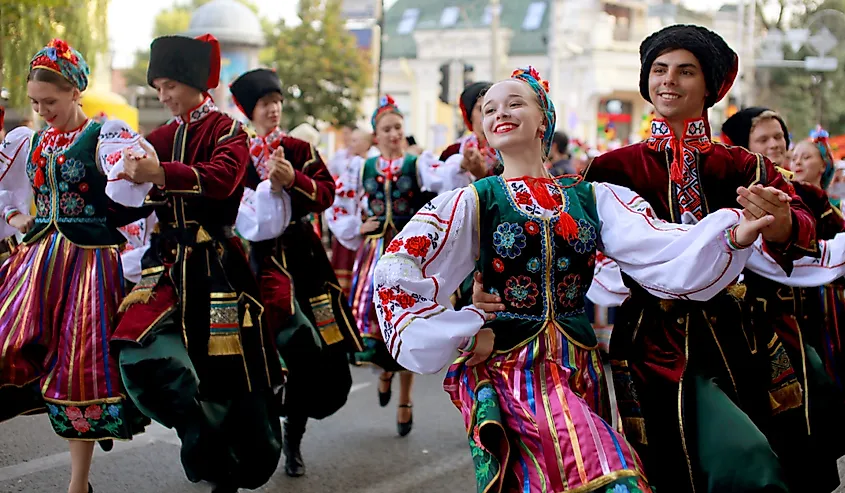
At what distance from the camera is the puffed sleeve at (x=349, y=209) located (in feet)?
24.2

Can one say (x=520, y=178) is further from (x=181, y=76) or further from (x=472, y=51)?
(x=472, y=51)

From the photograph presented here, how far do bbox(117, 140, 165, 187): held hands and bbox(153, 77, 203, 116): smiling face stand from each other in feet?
1.84

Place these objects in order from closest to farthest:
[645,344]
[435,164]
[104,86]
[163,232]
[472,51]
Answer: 1. [645,344]
2. [163,232]
3. [435,164]
4. [104,86]
5. [472,51]

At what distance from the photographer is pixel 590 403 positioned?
3.38m

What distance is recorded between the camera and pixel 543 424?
3.13 m

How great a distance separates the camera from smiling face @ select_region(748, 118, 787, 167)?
5.06m

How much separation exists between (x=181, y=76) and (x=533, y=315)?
2307mm

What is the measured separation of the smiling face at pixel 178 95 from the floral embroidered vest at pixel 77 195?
36 cm

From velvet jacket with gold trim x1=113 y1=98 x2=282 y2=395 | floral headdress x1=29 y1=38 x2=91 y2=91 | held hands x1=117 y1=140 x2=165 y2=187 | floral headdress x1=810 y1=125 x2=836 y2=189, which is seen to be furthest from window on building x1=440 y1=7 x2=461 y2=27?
held hands x1=117 y1=140 x2=165 y2=187

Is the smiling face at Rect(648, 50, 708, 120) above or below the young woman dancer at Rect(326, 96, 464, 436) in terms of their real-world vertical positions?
above

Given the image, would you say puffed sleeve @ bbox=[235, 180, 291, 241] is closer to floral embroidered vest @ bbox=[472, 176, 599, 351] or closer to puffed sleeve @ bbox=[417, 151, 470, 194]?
puffed sleeve @ bbox=[417, 151, 470, 194]

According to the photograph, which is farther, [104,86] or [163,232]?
[104,86]

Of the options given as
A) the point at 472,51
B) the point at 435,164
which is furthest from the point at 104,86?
the point at 472,51

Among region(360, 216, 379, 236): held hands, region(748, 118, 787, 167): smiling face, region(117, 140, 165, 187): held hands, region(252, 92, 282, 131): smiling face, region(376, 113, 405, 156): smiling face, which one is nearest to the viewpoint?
region(117, 140, 165, 187): held hands
